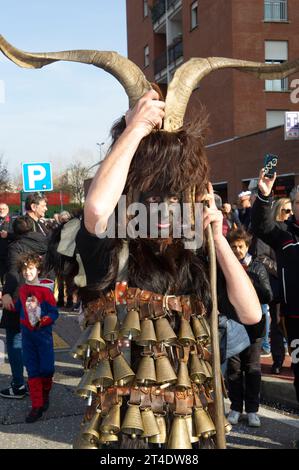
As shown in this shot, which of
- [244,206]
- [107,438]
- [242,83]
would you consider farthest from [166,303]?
[242,83]

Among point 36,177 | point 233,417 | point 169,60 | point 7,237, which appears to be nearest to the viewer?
point 233,417

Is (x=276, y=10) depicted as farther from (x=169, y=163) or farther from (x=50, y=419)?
(x=169, y=163)

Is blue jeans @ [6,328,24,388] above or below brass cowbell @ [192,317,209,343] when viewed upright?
below

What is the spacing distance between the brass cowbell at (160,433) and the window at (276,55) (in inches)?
948

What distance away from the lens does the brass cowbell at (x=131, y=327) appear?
1.99 m

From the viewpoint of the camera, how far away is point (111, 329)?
2.01 m

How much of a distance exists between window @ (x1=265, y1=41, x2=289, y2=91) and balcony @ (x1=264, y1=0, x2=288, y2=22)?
1047 mm

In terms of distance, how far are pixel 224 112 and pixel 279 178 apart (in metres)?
4.60

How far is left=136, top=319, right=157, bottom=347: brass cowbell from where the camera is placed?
1992mm

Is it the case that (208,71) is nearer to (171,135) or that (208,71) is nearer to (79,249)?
(171,135)

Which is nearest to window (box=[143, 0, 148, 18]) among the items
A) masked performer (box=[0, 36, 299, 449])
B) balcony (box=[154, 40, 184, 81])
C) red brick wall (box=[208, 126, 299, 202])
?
balcony (box=[154, 40, 184, 81])

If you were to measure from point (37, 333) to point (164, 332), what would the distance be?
3.21 m

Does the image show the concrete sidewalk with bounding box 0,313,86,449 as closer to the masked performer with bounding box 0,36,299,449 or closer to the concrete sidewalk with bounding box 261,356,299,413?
the concrete sidewalk with bounding box 261,356,299,413

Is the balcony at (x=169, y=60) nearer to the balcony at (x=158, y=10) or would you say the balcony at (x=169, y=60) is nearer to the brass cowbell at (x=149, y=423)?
the balcony at (x=158, y=10)
